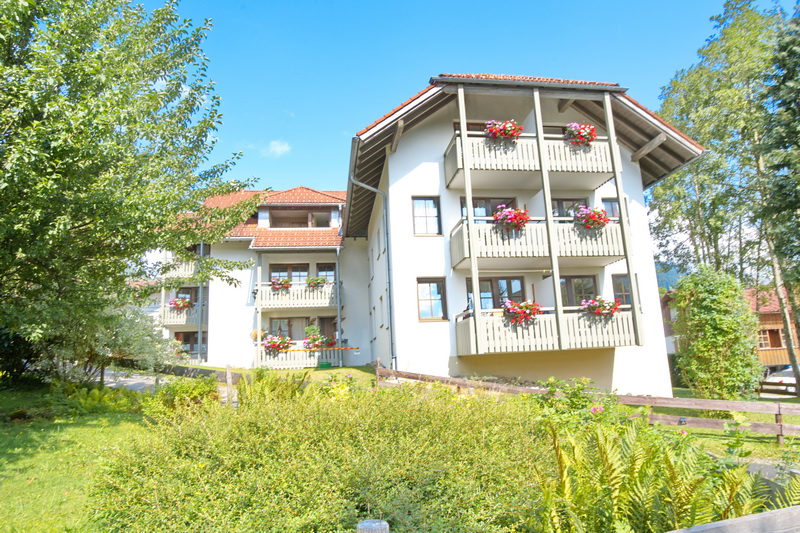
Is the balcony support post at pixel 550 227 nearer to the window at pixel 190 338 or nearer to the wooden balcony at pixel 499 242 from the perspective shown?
the wooden balcony at pixel 499 242

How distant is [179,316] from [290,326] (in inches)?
241

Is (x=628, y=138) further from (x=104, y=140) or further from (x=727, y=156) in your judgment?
(x=104, y=140)

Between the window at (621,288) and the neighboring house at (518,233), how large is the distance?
0.15 feet

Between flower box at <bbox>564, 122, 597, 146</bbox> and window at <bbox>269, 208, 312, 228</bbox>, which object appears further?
window at <bbox>269, 208, 312, 228</bbox>

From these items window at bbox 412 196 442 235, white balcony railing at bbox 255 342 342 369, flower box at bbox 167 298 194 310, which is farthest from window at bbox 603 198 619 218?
flower box at bbox 167 298 194 310

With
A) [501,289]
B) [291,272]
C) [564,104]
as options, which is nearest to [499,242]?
[501,289]

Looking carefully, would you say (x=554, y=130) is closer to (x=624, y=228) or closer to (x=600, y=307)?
(x=624, y=228)

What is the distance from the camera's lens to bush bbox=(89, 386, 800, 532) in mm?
3924

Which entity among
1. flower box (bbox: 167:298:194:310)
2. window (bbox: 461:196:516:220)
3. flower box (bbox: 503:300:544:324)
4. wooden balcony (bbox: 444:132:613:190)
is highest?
wooden balcony (bbox: 444:132:613:190)

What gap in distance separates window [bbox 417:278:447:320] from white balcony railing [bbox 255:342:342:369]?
9.09 m

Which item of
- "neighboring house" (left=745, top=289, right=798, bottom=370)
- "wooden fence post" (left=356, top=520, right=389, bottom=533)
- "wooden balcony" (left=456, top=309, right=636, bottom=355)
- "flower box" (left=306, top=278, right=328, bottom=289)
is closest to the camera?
"wooden fence post" (left=356, top=520, right=389, bottom=533)

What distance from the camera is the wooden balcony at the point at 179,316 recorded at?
26.9 m

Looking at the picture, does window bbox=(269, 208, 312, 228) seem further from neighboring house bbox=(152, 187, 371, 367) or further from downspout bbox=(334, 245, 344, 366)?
downspout bbox=(334, 245, 344, 366)

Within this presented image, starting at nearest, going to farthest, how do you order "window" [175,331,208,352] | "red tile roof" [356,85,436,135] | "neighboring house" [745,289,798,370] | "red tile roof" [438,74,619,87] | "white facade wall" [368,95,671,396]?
"red tile roof" [356,85,436,135] → "red tile roof" [438,74,619,87] → "white facade wall" [368,95,671,396] → "window" [175,331,208,352] → "neighboring house" [745,289,798,370]
